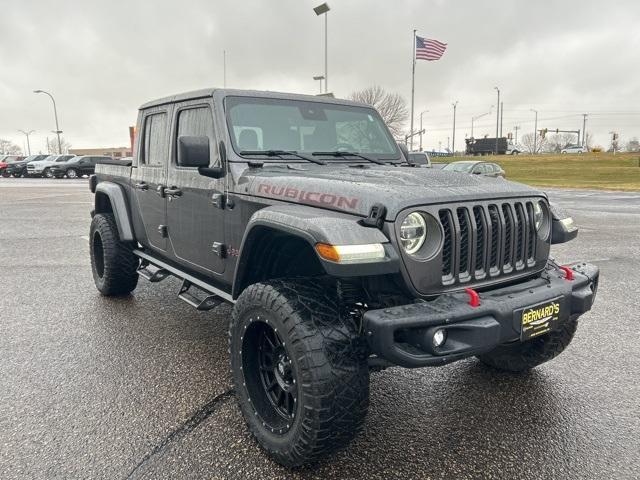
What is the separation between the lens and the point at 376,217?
7.79 ft

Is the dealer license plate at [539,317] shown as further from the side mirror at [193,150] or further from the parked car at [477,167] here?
the parked car at [477,167]

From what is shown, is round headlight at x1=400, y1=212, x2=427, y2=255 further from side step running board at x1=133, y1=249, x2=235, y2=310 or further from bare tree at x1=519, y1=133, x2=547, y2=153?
bare tree at x1=519, y1=133, x2=547, y2=153

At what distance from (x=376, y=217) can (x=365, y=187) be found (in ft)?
0.79

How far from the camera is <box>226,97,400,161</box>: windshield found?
3.53 meters

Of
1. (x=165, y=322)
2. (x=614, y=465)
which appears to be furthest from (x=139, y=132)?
(x=614, y=465)

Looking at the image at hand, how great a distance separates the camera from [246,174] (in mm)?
3217

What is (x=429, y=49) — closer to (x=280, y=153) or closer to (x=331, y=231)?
(x=280, y=153)

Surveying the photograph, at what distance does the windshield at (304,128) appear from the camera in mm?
3533

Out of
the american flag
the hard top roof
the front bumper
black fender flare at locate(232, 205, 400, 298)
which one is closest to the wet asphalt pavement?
the front bumper

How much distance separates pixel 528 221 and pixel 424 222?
75 cm

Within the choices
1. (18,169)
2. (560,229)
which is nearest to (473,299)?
(560,229)

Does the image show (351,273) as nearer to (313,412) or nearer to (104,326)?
(313,412)

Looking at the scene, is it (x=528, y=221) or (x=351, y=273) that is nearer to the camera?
(x=351, y=273)

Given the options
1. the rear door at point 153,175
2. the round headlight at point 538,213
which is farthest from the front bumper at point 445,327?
the rear door at point 153,175
